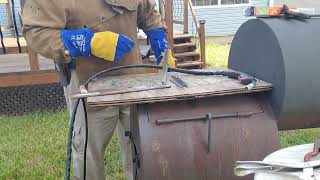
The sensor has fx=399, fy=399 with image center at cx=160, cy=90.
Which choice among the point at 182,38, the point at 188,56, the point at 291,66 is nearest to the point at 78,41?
the point at 291,66

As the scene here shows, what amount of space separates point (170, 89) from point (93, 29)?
0.77 meters

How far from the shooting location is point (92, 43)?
6.77ft

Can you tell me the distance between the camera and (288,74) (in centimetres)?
168

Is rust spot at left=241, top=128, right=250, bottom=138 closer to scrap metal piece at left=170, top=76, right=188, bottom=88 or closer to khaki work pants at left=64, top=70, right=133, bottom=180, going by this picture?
scrap metal piece at left=170, top=76, right=188, bottom=88

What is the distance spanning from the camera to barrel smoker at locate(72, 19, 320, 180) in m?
1.70

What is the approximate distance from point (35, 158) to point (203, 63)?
3736 mm

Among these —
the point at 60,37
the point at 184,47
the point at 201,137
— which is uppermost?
the point at 60,37

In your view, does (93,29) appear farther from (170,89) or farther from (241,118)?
(241,118)

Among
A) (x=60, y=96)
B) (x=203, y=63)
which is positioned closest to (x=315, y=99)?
(x=60, y=96)

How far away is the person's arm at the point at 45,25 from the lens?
215 cm

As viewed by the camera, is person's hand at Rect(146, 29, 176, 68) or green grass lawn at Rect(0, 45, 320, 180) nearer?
person's hand at Rect(146, 29, 176, 68)

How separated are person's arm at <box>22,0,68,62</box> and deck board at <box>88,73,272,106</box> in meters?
0.32

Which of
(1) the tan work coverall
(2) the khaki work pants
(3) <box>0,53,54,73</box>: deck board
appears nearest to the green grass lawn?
(3) <box>0,53,54,73</box>: deck board

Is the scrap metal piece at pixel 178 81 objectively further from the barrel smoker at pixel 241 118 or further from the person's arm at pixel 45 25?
the person's arm at pixel 45 25
